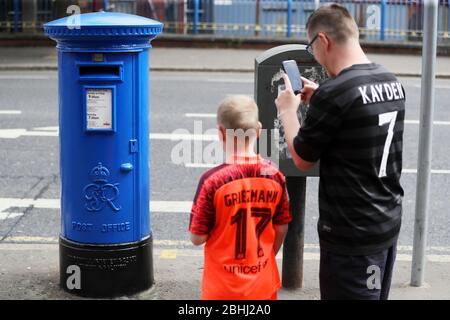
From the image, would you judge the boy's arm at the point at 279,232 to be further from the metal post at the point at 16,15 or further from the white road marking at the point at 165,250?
the metal post at the point at 16,15

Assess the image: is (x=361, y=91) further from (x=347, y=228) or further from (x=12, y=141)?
(x=12, y=141)

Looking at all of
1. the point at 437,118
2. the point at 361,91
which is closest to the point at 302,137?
the point at 361,91

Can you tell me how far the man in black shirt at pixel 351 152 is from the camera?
3232 millimetres

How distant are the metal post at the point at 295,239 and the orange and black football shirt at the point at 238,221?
1.29m

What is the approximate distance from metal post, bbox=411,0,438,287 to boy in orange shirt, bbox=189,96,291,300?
5.47ft

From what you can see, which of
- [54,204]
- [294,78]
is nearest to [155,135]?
[54,204]

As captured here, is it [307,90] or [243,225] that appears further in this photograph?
[307,90]

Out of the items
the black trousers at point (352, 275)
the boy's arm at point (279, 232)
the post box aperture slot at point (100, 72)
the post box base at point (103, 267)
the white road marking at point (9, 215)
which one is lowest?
the white road marking at point (9, 215)

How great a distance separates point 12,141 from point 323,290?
6465 mm

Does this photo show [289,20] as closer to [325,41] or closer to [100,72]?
[100,72]

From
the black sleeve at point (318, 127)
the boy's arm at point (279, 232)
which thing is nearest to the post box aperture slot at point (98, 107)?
the boy's arm at point (279, 232)

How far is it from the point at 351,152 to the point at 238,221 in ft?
1.75

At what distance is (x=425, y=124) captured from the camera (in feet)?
15.7

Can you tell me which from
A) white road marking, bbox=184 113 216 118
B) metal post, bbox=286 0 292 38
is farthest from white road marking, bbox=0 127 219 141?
metal post, bbox=286 0 292 38
